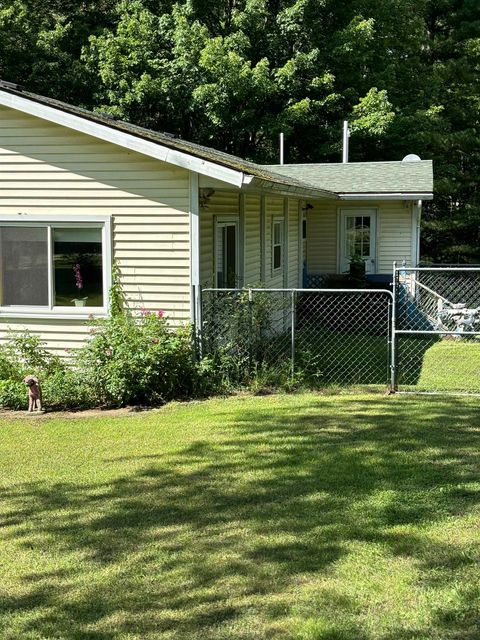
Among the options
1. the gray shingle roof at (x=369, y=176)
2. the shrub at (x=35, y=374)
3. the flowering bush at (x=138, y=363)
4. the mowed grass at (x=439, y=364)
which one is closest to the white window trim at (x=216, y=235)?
the flowering bush at (x=138, y=363)

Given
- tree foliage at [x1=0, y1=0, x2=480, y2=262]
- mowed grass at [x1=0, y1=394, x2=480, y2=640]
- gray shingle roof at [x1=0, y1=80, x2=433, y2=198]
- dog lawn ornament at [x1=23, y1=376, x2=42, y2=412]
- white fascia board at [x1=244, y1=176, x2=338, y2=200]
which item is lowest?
mowed grass at [x1=0, y1=394, x2=480, y2=640]

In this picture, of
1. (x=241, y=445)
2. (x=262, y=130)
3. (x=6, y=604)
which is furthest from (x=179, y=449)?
(x=262, y=130)

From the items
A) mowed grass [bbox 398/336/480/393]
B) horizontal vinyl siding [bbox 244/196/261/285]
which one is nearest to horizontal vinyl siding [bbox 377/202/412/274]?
mowed grass [bbox 398/336/480/393]

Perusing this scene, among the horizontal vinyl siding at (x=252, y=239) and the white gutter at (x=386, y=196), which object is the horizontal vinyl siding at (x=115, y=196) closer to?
the horizontal vinyl siding at (x=252, y=239)

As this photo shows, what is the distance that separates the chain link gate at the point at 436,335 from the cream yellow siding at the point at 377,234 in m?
0.96

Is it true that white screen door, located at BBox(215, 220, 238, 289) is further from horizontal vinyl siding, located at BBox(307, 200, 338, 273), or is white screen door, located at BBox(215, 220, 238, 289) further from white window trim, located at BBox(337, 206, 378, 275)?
horizontal vinyl siding, located at BBox(307, 200, 338, 273)

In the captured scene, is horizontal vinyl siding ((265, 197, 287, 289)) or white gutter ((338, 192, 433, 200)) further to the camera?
white gutter ((338, 192, 433, 200))

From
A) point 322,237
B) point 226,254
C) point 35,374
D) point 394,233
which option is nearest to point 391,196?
point 394,233

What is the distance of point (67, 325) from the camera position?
9820 mm

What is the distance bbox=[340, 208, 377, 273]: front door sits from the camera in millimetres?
18688

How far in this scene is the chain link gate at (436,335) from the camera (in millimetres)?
9323

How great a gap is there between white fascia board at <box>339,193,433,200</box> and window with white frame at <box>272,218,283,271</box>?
8.37ft

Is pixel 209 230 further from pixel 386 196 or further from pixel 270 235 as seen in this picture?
pixel 386 196

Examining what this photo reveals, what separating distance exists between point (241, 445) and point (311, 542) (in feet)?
7.66
